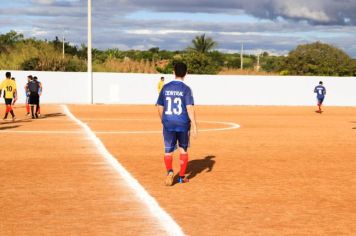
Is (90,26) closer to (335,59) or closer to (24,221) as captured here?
(24,221)

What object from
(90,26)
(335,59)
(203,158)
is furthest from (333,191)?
(335,59)

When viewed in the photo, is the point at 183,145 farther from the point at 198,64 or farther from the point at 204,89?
the point at 198,64

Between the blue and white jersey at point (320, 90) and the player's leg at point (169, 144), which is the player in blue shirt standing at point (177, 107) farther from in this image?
the blue and white jersey at point (320, 90)

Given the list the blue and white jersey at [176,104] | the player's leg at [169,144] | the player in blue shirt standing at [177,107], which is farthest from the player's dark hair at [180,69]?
the player's leg at [169,144]

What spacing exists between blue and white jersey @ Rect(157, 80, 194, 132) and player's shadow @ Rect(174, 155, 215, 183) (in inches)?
47.1

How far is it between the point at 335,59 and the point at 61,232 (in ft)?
272

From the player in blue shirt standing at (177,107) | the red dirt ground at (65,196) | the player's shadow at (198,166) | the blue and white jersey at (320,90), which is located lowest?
the player's shadow at (198,166)

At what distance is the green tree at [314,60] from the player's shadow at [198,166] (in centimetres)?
6315

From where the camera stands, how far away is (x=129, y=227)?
7461 millimetres

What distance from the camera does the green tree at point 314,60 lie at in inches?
3151

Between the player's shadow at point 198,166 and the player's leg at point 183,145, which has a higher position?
the player's leg at point 183,145

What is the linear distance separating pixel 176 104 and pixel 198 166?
3148 mm

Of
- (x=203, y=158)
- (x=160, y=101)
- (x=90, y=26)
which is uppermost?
(x=90, y=26)

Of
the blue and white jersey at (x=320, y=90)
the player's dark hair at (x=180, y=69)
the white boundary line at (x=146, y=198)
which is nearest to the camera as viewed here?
the white boundary line at (x=146, y=198)
